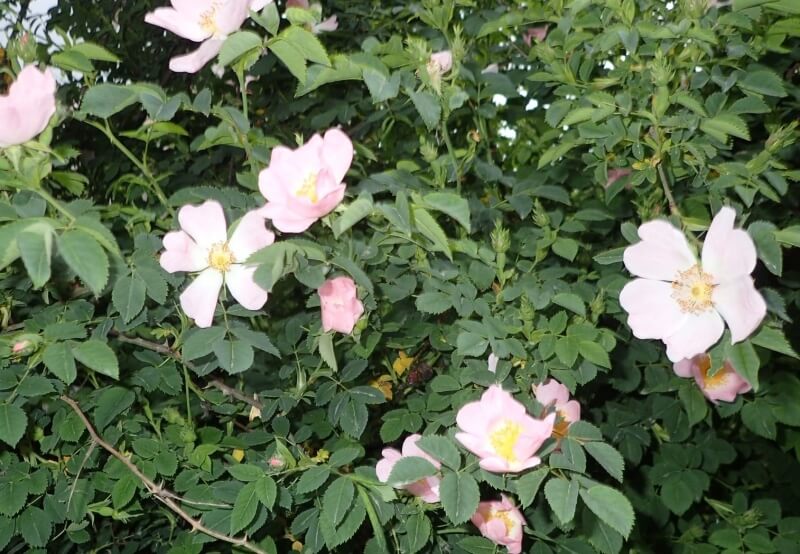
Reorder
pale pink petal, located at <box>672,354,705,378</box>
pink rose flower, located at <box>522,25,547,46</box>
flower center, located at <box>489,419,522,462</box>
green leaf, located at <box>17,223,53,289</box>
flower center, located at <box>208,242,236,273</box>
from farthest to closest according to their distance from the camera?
pink rose flower, located at <box>522,25,547,46</box>, pale pink petal, located at <box>672,354,705,378</box>, flower center, located at <box>208,242,236,273</box>, flower center, located at <box>489,419,522,462</box>, green leaf, located at <box>17,223,53,289</box>

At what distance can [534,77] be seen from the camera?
96 centimetres

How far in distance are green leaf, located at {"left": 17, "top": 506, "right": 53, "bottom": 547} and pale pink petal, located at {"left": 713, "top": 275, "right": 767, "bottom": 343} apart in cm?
78

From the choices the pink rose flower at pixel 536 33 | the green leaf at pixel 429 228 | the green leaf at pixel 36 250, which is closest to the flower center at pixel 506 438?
the green leaf at pixel 429 228

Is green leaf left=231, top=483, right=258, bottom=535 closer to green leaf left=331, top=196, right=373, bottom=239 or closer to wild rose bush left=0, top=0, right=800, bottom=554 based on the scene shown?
wild rose bush left=0, top=0, right=800, bottom=554

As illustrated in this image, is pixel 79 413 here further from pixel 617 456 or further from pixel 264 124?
pixel 264 124

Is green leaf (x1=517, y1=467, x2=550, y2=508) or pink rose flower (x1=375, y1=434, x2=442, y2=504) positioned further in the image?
pink rose flower (x1=375, y1=434, x2=442, y2=504)

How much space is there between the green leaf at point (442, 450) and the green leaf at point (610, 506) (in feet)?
0.37

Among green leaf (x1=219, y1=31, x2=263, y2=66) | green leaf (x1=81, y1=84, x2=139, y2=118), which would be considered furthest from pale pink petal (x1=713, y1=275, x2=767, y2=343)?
green leaf (x1=81, y1=84, x2=139, y2=118)

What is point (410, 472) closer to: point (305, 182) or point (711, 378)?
point (305, 182)

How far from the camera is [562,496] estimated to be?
2.10 feet

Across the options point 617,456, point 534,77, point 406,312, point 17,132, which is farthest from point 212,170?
point 617,456

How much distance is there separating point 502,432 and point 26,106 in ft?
1.54

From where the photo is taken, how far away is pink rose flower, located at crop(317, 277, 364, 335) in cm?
75

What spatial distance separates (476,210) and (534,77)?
18 centimetres
